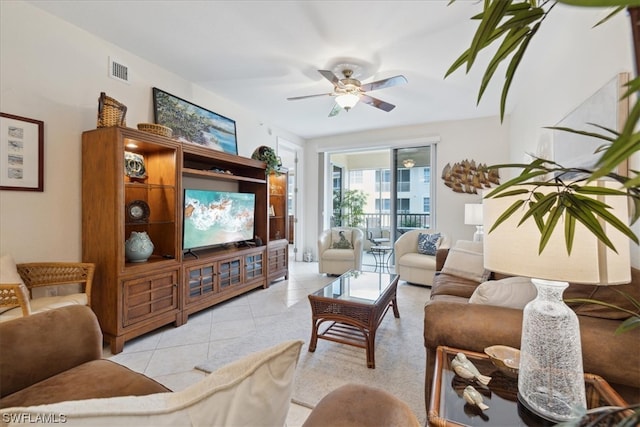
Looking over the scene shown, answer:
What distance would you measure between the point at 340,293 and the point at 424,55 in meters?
2.42

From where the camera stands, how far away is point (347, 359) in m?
2.18

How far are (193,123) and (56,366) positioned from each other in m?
2.76

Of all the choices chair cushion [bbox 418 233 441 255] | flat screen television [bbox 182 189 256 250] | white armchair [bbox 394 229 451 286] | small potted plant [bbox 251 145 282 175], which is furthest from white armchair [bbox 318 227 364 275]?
small potted plant [bbox 251 145 282 175]

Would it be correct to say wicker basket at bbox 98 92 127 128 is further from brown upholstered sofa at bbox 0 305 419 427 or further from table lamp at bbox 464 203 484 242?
table lamp at bbox 464 203 484 242

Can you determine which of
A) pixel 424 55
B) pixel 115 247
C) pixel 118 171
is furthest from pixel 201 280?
pixel 424 55

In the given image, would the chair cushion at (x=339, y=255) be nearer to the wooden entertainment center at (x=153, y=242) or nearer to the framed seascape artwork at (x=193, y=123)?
the wooden entertainment center at (x=153, y=242)

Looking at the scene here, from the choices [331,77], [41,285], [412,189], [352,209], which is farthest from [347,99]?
[352,209]

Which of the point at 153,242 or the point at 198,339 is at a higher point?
the point at 153,242

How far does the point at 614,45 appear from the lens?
1.55 meters

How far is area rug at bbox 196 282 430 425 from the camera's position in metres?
1.82

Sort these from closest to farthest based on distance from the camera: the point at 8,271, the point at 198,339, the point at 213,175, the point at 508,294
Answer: the point at 508,294 → the point at 8,271 → the point at 198,339 → the point at 213,175

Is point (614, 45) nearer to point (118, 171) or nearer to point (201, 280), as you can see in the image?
point (118, 171)

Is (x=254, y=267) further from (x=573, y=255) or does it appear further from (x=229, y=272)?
(x=573, y=255)

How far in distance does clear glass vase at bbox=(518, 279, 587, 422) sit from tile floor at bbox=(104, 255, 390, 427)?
1181 mm
